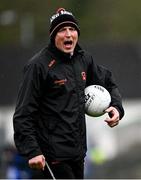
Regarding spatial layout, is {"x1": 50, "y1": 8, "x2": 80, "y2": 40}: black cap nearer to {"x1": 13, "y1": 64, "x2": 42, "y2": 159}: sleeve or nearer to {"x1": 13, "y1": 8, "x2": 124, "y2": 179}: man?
{"x1": 13, "y1": 8, "x2": 124, "y2": 179}: man

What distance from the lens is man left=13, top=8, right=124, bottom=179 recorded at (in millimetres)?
8750

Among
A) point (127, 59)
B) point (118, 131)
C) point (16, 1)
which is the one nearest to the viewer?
point (118, 131)

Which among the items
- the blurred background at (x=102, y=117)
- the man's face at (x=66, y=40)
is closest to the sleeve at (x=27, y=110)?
the man's face at (x=66, y=40)

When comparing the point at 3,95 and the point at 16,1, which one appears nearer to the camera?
the point at 3,95

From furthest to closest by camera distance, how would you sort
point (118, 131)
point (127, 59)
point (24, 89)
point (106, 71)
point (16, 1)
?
point (16, 1) → point (127, 59) → point (118, 131) → point (106, 71) → point (24, 89)

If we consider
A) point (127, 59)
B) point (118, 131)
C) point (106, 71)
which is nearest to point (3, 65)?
point (127, 59)

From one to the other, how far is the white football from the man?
0.16 meters

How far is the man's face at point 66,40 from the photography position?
885 centimetres

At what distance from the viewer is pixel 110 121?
9.02 metres

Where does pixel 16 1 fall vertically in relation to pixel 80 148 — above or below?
above

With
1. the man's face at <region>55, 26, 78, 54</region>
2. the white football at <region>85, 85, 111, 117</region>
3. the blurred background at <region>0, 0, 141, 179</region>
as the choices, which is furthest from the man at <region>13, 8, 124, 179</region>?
the blurred background at <region>0, 0, 141, 179</region>

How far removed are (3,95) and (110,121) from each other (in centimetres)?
2492

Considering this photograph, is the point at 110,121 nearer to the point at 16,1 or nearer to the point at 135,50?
the point at 135,50

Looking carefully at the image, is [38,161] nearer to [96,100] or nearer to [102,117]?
[96,100]
